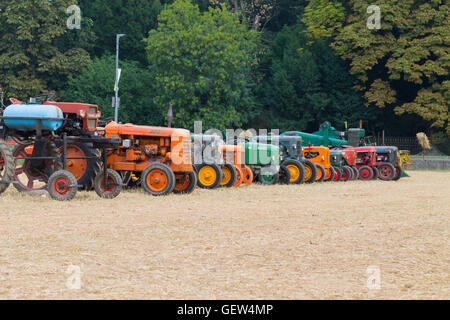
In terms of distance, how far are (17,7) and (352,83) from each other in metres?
23.2

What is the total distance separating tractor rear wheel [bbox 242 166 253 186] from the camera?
1850 cm

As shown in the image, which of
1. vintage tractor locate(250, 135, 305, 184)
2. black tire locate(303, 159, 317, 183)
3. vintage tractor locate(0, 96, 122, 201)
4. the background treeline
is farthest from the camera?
the background treeline

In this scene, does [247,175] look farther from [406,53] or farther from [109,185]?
[406,53]

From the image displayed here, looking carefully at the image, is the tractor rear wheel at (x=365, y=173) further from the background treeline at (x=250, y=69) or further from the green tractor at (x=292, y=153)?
the background treeline at (x=250, y=69)

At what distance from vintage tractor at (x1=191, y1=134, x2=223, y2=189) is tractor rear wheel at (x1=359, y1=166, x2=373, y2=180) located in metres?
8.17

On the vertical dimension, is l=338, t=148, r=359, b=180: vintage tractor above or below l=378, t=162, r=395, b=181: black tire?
above

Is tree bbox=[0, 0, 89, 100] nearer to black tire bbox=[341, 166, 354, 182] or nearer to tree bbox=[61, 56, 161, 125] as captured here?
tree bbox=[61, 56, 161, 125]

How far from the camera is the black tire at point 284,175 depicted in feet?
63.6

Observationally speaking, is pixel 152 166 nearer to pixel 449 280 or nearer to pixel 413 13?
pixel 449 280

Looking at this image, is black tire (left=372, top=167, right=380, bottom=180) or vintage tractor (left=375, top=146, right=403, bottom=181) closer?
vintage tractor (left=375, top=146, right=403, bottom=181)

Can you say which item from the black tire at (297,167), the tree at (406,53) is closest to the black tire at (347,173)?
the black tire at (297,167)

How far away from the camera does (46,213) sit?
10.4 metres

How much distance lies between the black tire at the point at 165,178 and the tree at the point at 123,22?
39.1 m

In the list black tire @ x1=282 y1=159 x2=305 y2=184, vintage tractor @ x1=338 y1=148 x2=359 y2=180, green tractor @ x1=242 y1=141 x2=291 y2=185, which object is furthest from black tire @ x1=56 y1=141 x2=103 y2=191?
vintage tractor @ x1=338 y1=148 x2=359 y2=180
